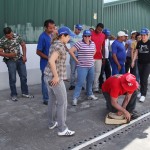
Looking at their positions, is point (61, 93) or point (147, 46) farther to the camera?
point (147, 46)

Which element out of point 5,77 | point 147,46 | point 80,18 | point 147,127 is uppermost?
point 80,18

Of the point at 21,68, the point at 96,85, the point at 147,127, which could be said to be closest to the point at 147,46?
the point at 96,85

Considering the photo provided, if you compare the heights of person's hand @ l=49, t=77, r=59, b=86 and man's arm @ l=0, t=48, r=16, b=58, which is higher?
man's arm @ l=0, t=48, r=16, b=58

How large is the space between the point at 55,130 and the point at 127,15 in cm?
852

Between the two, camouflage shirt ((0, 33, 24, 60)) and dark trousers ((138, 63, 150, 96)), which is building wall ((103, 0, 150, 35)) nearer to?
dark trousers ((138, 63, 150, 96))

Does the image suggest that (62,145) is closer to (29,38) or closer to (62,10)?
(29,38)

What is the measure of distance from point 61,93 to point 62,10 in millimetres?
4832

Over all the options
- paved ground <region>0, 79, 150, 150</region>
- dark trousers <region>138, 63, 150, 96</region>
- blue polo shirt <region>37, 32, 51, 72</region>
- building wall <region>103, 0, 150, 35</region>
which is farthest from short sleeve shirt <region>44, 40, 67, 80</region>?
building wall <region>103, 0, 150, 35</region>

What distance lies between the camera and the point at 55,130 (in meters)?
4.62

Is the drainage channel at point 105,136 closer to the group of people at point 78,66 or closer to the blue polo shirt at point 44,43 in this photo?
the group of people at point 78,66

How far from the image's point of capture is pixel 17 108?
5785mm

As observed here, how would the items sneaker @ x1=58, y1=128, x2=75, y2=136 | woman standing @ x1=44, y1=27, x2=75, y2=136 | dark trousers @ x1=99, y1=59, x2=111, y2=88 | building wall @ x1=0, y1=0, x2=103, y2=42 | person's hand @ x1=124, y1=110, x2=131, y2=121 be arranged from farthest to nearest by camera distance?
dark trousers @ x1=99, y1=59, x2=111, y2=88 → building wall @ x1=0, y1=0, x2=103, y2=42 → person's hand @ x1=124, y1=110, x2=131, y2=121 → sneaker @ x1=58, y1=128, x2=75, y2=136 → woman standing @ x1=44, y1=27, x2=75, y2=136

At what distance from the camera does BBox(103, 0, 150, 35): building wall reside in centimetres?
1124

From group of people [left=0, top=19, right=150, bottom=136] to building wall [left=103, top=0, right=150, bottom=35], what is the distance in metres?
3.18
